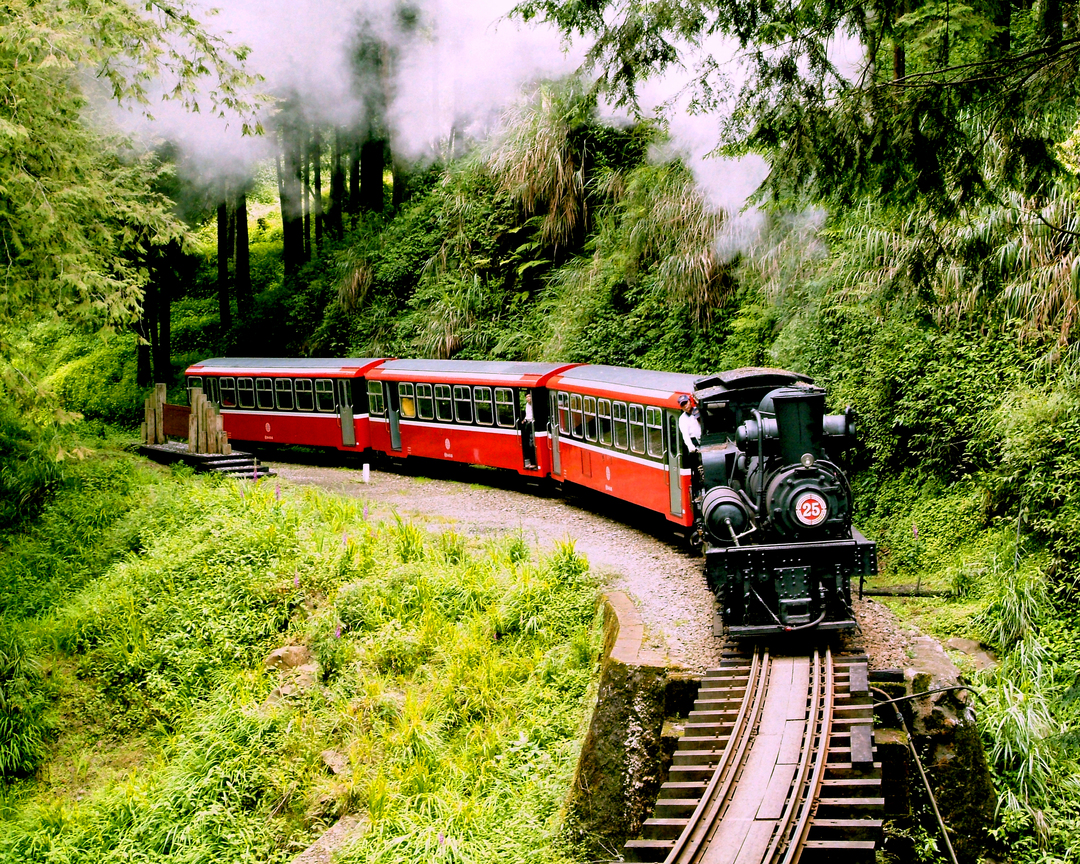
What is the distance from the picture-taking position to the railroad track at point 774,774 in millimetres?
5574

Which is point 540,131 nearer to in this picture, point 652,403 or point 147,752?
point 652,403

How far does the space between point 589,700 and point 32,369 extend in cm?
828

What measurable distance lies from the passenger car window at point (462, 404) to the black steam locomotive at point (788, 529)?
29.2 feet

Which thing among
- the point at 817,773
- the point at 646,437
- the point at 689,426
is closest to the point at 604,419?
the point at 646,437

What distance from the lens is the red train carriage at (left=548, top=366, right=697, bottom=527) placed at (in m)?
11.2

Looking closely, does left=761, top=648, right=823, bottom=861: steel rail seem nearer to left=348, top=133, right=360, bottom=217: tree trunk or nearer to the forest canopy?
the forest canopy

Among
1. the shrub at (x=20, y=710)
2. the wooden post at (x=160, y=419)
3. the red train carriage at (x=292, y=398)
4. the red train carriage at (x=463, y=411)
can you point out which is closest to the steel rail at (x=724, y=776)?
the shrub at (x=20, y=710)

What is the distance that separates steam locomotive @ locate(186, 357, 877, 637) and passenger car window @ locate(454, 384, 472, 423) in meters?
0.03

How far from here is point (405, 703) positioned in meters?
9.08

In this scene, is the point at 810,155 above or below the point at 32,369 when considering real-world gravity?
above

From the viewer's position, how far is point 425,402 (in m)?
17.8

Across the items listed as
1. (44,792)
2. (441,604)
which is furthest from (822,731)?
(44,792)

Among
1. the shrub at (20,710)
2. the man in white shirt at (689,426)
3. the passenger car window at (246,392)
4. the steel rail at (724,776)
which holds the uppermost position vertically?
the passenger car window at (246,392)

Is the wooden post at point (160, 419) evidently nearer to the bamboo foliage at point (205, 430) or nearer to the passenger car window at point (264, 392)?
the bamboo foliage at point (205, 430)
